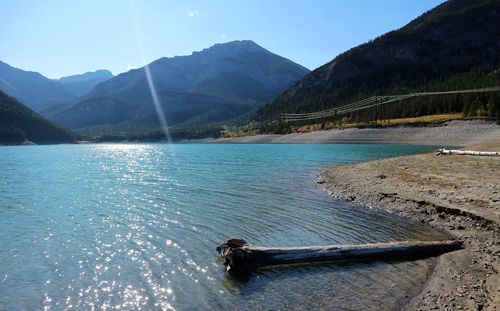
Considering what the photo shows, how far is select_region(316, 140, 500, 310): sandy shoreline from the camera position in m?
13.7

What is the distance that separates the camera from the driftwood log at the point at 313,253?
1692 centimetres

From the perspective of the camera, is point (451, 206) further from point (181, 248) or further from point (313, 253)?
point (181, 248)

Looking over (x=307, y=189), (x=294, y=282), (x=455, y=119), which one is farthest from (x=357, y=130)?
(x=294, y=282)

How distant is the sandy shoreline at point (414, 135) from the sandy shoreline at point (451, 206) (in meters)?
68.4

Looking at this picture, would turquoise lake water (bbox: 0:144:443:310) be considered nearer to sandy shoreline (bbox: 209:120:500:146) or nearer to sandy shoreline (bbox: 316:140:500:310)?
sandy shoreline (bbox: 316:140:500:310)

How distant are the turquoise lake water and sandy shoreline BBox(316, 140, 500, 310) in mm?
1199

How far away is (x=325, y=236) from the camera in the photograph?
22156 millimetres

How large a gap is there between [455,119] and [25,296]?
135 metres

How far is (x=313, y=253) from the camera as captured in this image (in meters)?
17.6

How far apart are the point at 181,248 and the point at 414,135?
124200 mm

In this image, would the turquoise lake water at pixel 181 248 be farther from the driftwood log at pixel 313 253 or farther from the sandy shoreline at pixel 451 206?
the sandy shoreline at pixel 451 206

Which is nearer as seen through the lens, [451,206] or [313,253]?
[313,253]

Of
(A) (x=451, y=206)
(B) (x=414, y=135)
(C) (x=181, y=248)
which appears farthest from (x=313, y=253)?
(B) (x=414, y=135)

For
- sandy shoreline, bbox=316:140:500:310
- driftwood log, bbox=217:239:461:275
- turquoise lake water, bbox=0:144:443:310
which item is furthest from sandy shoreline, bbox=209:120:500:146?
driftwood log, bbox=217:239:461:275
